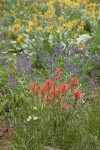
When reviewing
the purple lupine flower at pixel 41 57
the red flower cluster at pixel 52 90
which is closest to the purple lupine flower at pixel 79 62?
the purple lupine flower at pixel 41 57

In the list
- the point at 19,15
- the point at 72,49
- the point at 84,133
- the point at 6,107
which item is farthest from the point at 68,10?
the point at 84,133

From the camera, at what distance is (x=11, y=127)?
3.68 metres

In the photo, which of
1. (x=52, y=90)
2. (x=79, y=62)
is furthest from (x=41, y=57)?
(x=52, y=90)

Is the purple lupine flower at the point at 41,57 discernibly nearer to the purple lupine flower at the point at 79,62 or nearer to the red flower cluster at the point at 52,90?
→ the purple lupine flower at the point at 79,62

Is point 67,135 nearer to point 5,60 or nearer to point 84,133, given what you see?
point 84,133

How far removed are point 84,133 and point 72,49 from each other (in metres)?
2.38

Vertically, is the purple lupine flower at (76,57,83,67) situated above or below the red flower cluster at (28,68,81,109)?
below

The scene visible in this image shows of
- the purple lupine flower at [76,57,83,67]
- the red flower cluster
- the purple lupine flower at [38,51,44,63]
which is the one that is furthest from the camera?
the purple lupine flower at [38,51,44,63]

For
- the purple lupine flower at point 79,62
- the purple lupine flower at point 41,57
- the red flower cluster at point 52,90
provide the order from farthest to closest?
the purple lupine flower at point 41,57 → the purple lupine flower at point 79,62 → the red flower cluster at point 52,90

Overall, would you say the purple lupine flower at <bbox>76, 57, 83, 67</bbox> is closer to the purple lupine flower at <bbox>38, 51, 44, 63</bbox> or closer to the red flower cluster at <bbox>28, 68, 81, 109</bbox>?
the purple lupine flower at <bbox>38, 51, 44, 63</bbox>

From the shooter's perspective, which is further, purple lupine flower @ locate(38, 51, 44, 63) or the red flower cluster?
purple lupine flower @ locate(38, 51, 44, 63)

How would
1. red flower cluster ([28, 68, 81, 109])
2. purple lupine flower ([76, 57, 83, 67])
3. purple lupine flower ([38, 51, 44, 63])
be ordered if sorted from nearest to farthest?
1. red flower cluster ([28, 68, 81, 109])
2. purple lupine flower ([76, 57, 83, 67])
3. purple lupine flower ([38, 51, 44, 63])

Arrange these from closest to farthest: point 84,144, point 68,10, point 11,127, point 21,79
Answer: point 84,144 → point 11,127 → point 21,79 → point 68,10

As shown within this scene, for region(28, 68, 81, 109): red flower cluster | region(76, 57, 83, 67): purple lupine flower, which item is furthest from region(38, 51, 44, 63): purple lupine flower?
region(28, 68, 81, 109): red flower cluster
